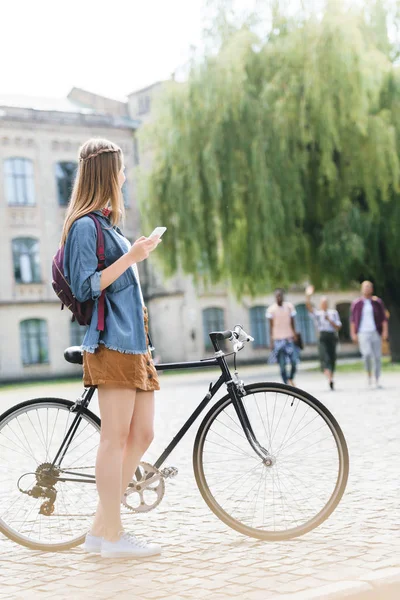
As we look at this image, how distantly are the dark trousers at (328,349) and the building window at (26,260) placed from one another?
24.9 meters

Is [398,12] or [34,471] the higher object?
[398,12]

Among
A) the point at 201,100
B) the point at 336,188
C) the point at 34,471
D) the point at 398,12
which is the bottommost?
the point at 34,471

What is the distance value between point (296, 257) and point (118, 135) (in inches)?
825

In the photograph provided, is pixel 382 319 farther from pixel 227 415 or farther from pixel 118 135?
pixel 118 135

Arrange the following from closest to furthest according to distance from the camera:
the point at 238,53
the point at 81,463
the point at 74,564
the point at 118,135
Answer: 1. the point at 74,564
2. the point at 81,463
3. the point at 238,53
4. the point at 118,135

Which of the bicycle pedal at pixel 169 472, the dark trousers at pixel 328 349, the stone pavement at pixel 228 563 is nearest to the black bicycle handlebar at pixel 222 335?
the bicycle pedal at pixel 169 472

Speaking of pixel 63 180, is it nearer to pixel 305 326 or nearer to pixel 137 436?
pixel 305 326

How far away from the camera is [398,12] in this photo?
24172mm

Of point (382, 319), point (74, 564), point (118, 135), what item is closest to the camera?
point (74, 564)

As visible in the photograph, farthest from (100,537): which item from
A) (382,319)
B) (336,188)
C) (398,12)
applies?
(398,12)

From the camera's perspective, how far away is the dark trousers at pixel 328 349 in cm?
1692

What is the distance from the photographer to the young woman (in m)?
4.23

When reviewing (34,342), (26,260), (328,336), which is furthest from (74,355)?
(26,260)

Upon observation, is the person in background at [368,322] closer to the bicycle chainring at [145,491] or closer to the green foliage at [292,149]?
the green foliage at [292,149]
